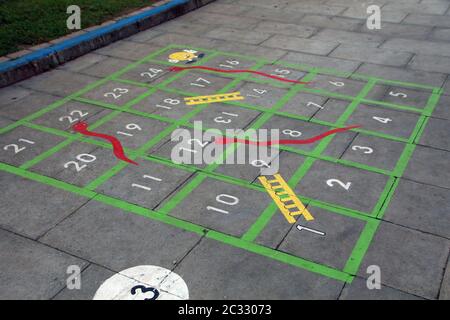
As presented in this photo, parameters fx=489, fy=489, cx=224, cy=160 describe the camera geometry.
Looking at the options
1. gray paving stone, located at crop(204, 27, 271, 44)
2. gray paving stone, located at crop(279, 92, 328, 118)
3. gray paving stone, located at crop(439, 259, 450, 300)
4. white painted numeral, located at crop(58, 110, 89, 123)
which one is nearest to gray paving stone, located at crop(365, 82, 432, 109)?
gray paving stone, located at crop(279, 92, 328, 118)

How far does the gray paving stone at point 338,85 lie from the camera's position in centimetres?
932

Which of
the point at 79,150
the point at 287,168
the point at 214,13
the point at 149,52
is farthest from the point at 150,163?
the point at 214,13

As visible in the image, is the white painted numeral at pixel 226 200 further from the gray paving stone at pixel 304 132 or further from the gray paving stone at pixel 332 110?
the gray paving stone at pixel 332 110

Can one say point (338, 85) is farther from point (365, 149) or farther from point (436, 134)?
point (365, 149)

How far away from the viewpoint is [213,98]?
9.09 m

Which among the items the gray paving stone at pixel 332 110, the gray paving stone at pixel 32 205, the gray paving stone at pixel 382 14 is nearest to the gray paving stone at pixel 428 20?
the gray paving stone at pixel 382 14

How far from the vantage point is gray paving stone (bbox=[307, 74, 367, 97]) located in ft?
30.6

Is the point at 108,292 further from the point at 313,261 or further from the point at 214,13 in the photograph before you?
the point at 214,13

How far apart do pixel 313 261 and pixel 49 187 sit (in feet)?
12.1

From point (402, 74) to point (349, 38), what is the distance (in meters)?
2.51

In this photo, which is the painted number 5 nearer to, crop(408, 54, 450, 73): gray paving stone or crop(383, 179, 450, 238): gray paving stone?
crop(383, 179, 450, 238): gray paving stone

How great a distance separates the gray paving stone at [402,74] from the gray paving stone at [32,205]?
658 centimetres

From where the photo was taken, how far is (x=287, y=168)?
22.9 ft

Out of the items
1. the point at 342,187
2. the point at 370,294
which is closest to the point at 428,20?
the point at 342,187
